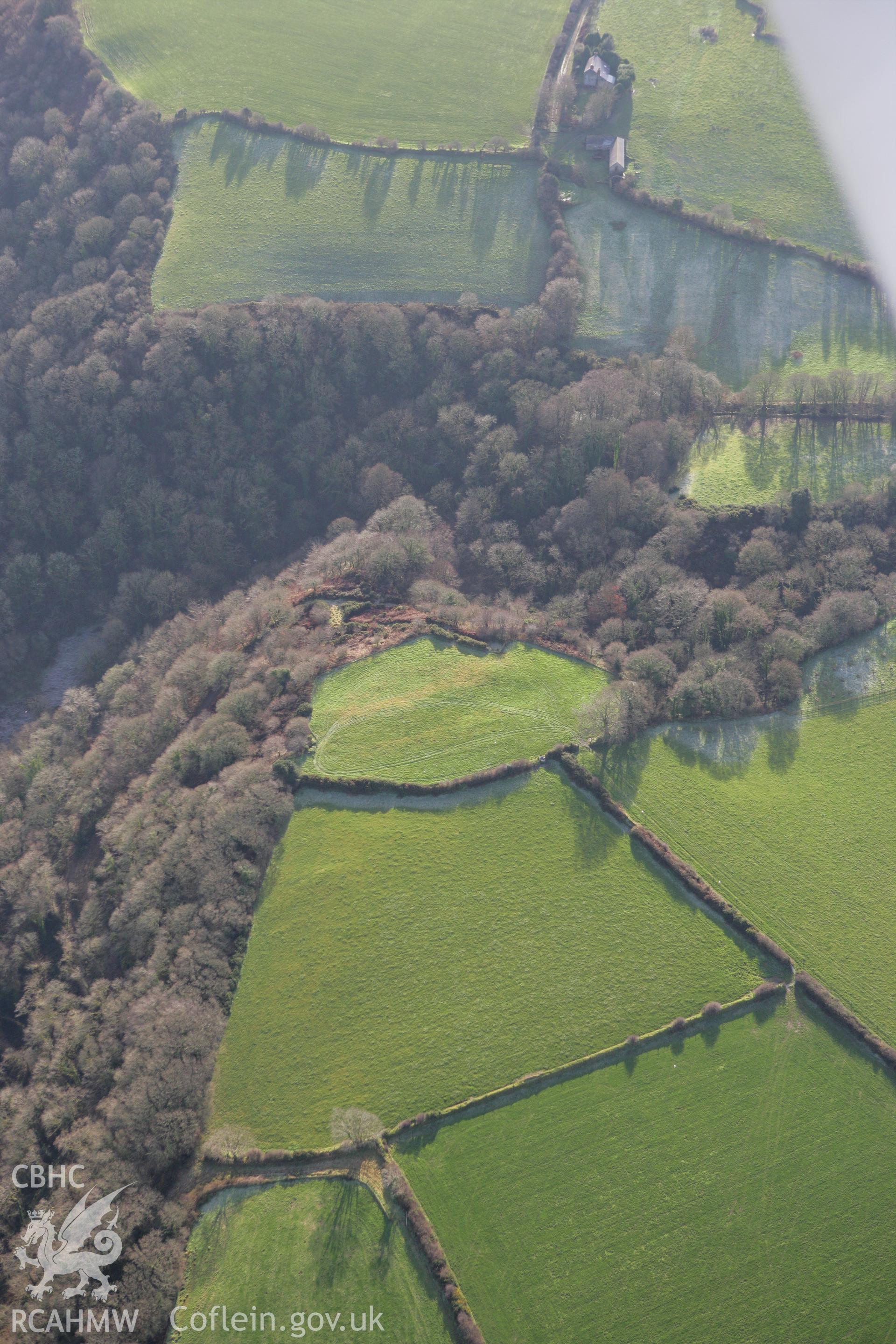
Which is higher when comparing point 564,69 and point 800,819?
point 564,69

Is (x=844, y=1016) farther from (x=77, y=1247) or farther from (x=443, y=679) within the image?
(x=77, y=1247)

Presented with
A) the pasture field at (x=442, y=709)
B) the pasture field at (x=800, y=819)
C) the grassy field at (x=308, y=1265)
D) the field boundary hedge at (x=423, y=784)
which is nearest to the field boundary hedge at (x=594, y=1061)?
the pasture field at (x=800, y=819)

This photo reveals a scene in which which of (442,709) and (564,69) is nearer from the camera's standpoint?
(442,709)

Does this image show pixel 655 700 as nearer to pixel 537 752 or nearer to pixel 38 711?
pixel 537 752

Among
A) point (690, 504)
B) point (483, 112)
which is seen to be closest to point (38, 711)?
point (690, 504)

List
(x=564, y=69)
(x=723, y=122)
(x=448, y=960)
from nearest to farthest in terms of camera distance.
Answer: (x=448, y=960), (x=723, y=122), (x=564, y=69)

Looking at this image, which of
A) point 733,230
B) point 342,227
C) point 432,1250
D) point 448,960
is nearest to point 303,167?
point 342,227

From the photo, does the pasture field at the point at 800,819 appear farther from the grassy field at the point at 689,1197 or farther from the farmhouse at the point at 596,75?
the farmhouse at the point at 596,75
